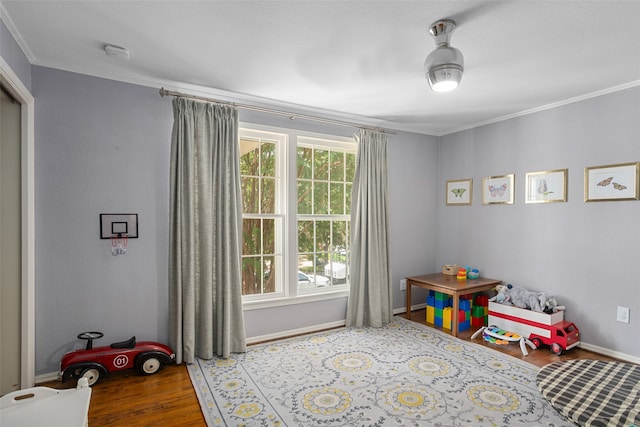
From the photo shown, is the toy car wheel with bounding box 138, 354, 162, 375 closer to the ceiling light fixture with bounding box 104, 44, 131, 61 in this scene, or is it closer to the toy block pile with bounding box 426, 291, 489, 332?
the ceiling light fixture with bounding box 104, 44, 131, 61

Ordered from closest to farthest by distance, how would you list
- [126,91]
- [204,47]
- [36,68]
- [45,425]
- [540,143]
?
[45,425], [204,47], [36,68], [126,91], [540,143]

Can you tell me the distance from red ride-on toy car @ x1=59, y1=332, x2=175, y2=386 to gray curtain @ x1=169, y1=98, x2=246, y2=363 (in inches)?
7.4

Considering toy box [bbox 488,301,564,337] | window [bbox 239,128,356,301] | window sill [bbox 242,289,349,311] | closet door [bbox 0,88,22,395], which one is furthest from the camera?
window [bbox 239,128,356,301]

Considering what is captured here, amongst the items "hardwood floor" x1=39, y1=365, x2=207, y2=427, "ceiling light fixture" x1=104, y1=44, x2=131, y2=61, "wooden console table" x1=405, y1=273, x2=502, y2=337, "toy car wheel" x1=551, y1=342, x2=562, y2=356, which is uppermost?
"ceiling light fixture" x1=104, y1=44, x2=131, y2=61

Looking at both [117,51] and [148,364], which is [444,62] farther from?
[148,364]

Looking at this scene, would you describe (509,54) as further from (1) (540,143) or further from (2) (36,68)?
(2) (36,68)

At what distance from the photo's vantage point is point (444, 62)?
2.04 m

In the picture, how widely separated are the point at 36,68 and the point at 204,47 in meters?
1.35

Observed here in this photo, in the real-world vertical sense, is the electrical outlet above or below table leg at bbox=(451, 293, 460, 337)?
above

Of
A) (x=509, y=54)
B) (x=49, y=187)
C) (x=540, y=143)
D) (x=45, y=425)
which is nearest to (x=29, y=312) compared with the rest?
(x=49, y=187)

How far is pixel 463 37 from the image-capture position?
2.22m

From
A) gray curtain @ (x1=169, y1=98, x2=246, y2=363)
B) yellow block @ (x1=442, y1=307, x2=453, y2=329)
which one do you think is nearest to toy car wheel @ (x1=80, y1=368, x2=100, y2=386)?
gray curtain @ (x1=169, y1=98, x2=246, y2=363)

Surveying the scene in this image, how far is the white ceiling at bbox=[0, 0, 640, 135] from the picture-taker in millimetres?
1943

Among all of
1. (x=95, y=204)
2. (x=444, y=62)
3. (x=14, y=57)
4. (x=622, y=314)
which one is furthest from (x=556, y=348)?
(x=14, y=57)
